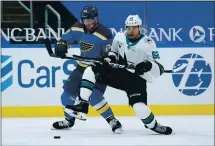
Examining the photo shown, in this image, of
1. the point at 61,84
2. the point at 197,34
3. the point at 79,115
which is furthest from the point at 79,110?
the point at 197,34

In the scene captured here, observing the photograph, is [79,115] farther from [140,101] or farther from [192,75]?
[192,75]

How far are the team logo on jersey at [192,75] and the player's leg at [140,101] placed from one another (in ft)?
4.81

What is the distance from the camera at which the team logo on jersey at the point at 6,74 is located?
19.1ft

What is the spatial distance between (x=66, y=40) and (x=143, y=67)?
691 millimetres

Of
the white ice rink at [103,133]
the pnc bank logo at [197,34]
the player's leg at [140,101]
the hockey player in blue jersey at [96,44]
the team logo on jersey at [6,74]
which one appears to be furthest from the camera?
the pnc bank logo at [197,34]

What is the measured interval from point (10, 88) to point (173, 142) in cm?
215

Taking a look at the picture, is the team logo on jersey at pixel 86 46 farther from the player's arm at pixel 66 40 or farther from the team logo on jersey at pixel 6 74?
the team logo on jersey at pixel 6 74

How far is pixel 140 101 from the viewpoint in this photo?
444 cm

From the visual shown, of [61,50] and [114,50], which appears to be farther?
[114,50]

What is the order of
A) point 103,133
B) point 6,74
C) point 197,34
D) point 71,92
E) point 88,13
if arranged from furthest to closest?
point 197,34, point 6,74, point 71,92, point 103,133, point 88,13

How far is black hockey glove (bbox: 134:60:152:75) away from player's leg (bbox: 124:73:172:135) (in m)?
0.16

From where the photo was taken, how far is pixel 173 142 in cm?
416

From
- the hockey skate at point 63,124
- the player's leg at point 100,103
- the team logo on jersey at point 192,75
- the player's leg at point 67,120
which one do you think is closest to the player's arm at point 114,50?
the player's leg at point 100,103

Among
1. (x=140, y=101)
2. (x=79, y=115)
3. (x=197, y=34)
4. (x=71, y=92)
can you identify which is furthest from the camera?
(x=197, y=34)
